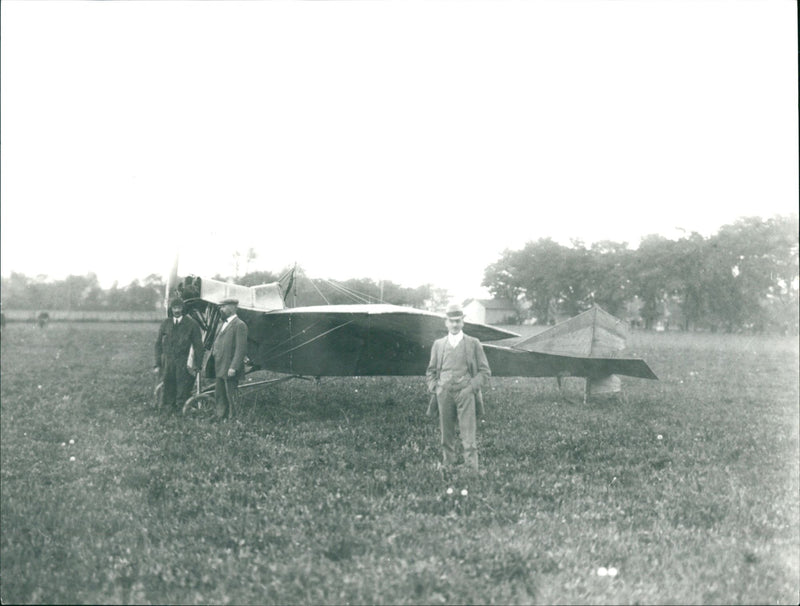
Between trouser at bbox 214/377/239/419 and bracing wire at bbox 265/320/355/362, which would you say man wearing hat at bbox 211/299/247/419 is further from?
bracing wire at bbox 265/320/355/362

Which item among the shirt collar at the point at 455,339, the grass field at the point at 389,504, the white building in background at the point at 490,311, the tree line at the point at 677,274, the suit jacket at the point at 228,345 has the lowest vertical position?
the grass field at the point at 389,504

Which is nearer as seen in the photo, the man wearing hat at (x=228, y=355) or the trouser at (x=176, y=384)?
the man wearing hat at (x=228, y=355)

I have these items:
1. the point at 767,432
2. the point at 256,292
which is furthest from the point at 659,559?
the point at 256,292

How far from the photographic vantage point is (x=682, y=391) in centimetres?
1258

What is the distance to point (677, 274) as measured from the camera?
14984 mm

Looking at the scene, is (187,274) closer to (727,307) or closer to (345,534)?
(345,534)

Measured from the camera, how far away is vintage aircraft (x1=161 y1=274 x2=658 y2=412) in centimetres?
776

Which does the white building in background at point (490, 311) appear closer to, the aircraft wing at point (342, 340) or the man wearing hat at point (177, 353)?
the aircraft wing at point (342, 340)

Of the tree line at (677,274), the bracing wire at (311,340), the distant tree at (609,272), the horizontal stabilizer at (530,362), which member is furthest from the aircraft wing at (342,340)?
the distant tree at (609,272)

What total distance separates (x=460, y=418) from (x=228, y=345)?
4096 mm

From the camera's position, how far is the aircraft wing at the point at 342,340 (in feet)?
22.8

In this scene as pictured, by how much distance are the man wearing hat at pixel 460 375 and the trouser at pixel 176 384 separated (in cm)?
481

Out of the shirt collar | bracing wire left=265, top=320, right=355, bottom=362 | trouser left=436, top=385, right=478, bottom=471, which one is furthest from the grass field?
the shirt collar

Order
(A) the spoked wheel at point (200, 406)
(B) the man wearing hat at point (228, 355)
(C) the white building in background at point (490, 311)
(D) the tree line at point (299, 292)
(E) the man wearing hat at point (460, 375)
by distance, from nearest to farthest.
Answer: (E) the man wearing hat at point (460, 375)
(D) the tree line at point (299, 292)
(C) the white building in background at point (490, 311)
(B) the man wearing hat at point (228, 355)
(A) the spoked wheel at point (200, 406)
